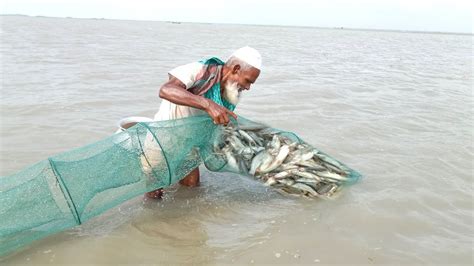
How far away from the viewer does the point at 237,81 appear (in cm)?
385

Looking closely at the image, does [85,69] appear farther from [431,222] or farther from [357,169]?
[431,222]

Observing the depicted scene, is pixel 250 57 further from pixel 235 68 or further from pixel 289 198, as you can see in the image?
pixel 289 198

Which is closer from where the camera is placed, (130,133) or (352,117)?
(130,133)

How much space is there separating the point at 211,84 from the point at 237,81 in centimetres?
24

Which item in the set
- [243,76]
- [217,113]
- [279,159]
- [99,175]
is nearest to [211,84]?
[243,76]

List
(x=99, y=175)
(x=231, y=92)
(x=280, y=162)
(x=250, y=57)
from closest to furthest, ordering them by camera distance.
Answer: (x=99, y=175) → (x=250, y=57) → (x=231, y=92) → (x=280, y=162)

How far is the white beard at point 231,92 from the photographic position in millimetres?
3916

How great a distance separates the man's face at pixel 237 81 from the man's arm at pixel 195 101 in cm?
37

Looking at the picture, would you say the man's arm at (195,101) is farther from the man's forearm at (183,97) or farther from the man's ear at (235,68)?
the man's ear at (235,68)

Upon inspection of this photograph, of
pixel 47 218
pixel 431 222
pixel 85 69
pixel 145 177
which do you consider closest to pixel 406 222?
pixel 431 222

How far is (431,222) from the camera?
3.92 metres

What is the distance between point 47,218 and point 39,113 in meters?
4.43

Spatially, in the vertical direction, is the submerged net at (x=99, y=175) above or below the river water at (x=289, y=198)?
above

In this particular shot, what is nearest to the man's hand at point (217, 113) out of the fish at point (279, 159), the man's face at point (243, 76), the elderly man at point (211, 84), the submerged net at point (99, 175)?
the elderly man at point (211, 84)
